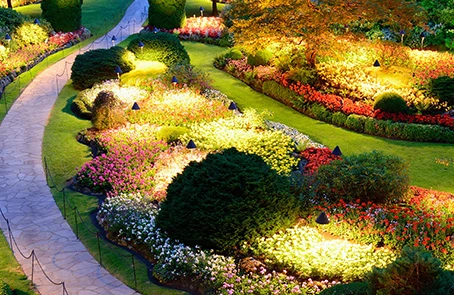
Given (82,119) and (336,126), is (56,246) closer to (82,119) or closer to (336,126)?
(82,119)

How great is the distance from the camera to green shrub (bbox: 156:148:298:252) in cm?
1213

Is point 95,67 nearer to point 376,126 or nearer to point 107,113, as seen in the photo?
point 107,113

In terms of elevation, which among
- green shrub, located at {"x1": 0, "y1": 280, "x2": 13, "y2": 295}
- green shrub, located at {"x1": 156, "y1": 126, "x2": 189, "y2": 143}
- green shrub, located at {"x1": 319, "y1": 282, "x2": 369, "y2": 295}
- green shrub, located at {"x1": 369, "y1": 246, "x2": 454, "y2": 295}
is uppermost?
green shrub, located at {"x1": 369, "y1": 246, "x2": 454, "y2": 295}

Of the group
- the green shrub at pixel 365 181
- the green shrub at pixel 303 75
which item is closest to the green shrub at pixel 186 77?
the green shrub at pixel 303 75

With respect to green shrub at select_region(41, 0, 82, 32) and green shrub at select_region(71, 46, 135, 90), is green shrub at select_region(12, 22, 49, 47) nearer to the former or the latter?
green shrub at select_region(41, 0, 82, 32)

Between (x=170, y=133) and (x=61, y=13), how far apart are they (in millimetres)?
16112

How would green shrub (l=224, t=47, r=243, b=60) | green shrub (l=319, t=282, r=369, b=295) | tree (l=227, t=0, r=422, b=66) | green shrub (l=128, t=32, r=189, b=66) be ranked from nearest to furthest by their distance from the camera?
green shrub (l=319, t=282, r=369, b=295) → tree (l=227, t=0, r=422, b=66) → green shrub (l=128, t=32, r=189, b=66) → green shrub (l=224, t=47, r=243, b=60)

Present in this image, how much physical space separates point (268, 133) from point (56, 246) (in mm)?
7363

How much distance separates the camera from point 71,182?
1656cm

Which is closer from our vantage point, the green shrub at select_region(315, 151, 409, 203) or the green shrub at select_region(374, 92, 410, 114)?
the green shrub at select_region(315, 151, 409, 203)

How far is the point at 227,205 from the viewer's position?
476 inches

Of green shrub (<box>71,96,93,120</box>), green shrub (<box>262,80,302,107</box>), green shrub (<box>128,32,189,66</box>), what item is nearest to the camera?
green shrub (<box>71,96,93,120</box>)

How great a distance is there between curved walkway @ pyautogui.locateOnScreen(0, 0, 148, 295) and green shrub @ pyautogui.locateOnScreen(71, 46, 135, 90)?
1.18m

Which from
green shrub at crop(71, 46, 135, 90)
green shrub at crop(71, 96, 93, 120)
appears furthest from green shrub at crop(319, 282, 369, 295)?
green shrub at crop(71, 46, 135, 90)
